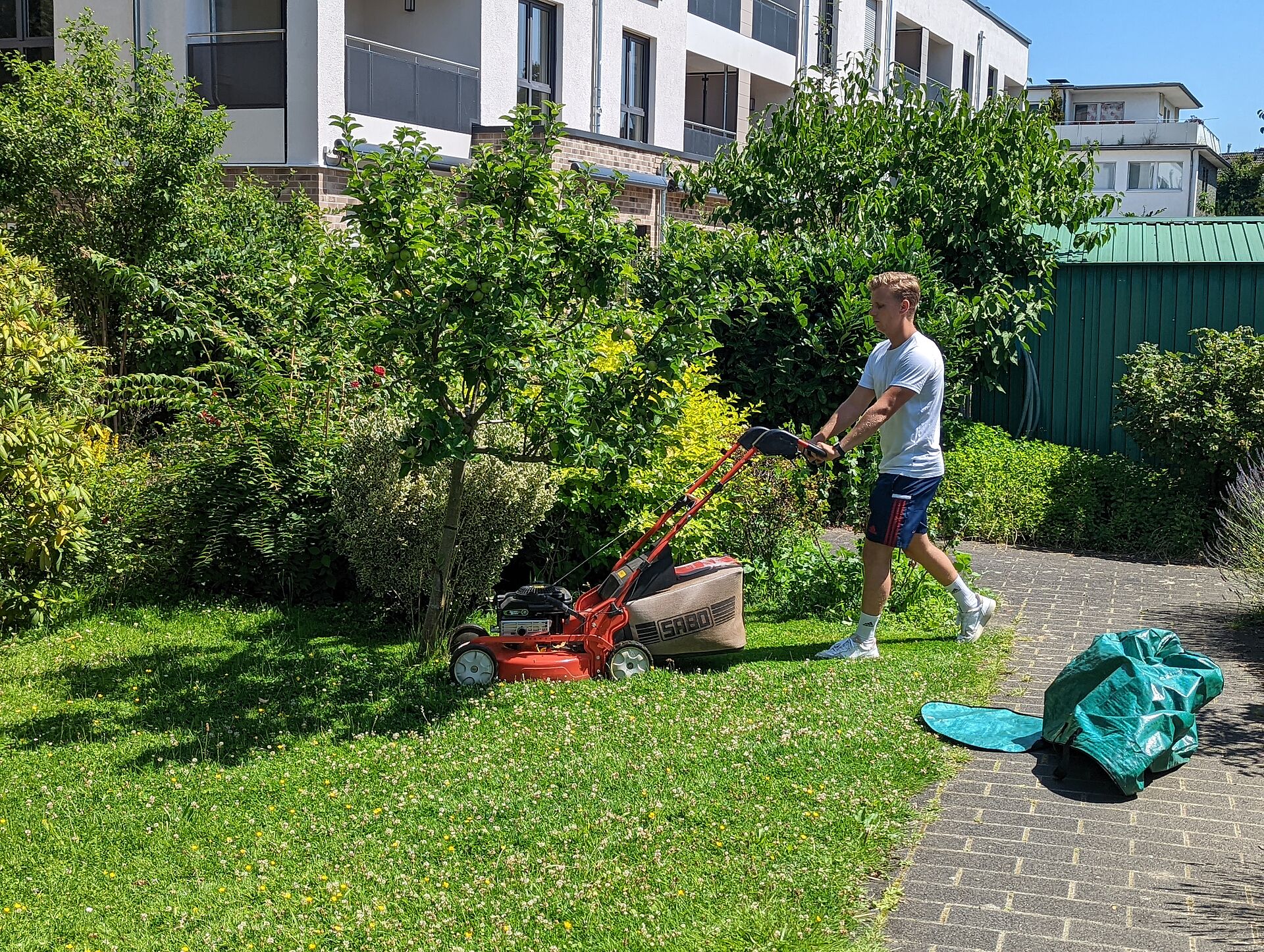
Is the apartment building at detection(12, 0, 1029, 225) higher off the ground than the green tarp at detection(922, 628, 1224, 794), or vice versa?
the apartment building at detection(12, 0, 1029, 225)

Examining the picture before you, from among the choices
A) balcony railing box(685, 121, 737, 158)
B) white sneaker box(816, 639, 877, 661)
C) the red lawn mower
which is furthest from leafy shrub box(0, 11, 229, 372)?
balcony railing box(685, 121, 737, 158)

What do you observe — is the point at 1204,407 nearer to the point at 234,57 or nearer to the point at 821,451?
the point at 821,451

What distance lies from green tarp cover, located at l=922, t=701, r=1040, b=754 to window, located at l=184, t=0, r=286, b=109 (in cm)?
1319

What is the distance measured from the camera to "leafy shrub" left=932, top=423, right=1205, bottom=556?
10641mm

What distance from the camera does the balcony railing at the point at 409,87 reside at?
55.2 ft

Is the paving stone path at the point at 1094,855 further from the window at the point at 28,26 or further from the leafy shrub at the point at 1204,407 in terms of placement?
the window at the point at 28,26

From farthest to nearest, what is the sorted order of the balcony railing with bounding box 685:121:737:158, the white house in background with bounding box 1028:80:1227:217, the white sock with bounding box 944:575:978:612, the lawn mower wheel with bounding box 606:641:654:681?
1. the white house in background with bounding box 1028:80:1227:217
2. the balcony railing with bounding box 685:121:737:158
3. the white sock with bounding box 944:575:978:612
4. the lawn mower wheel with bounding box 606:641:654:681

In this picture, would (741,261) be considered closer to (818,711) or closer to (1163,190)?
(818,711)

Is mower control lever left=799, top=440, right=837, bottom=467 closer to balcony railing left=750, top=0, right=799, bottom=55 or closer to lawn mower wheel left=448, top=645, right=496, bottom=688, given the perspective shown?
lawn mower wheel left=448, top=645, right=496, bottom=688

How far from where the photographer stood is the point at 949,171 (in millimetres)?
12414

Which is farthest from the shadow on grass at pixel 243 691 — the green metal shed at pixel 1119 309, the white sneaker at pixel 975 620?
the green metal shed at pixel 1119 309

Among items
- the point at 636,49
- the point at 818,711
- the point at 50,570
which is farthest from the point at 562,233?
the point at 636,49

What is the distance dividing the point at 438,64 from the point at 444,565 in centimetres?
1316

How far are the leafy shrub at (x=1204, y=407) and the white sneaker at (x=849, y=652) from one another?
16.1 feet
